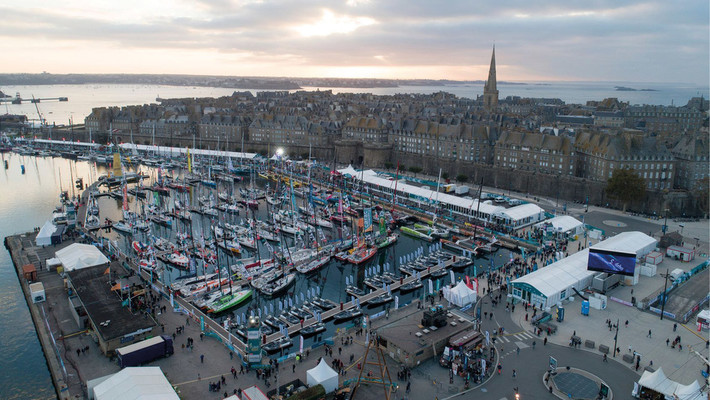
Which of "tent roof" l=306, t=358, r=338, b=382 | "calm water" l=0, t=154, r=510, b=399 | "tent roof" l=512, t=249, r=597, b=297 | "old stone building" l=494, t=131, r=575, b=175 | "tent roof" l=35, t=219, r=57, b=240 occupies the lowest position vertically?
"calm water" l=0, t=154, r=510, b=399

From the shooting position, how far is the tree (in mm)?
48906

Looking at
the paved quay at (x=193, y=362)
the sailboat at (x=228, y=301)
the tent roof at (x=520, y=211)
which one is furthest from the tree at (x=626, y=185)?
the sailboat at (x=228, y=301)

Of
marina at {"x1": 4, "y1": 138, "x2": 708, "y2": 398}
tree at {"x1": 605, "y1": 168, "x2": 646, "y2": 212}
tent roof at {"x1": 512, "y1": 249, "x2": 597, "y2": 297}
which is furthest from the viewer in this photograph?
tree at {"x1": 605, "y1": 168, "x2": 646, "y2": 212}

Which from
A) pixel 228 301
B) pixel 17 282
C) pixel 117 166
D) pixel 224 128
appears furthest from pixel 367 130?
pixel 17 282

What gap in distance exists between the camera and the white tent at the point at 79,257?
3372cm

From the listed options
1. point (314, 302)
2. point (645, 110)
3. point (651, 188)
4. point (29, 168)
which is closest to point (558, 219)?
point (651, 188)

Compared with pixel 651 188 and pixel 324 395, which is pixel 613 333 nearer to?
pixel 324 395

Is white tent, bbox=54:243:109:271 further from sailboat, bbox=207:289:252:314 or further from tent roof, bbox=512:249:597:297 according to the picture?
tent roof, bbox=512:249:597:297

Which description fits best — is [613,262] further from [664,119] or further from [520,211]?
[664,119]

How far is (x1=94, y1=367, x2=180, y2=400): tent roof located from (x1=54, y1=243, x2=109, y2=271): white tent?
15118 millimetres

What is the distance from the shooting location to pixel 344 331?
27.8 m

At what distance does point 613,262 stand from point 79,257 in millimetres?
35327

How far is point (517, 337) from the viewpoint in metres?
26.7

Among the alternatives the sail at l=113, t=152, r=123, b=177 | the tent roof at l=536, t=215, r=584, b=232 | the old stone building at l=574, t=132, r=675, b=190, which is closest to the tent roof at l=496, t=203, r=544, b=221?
the tent roof at l=536, t=215, r=584, b=232
